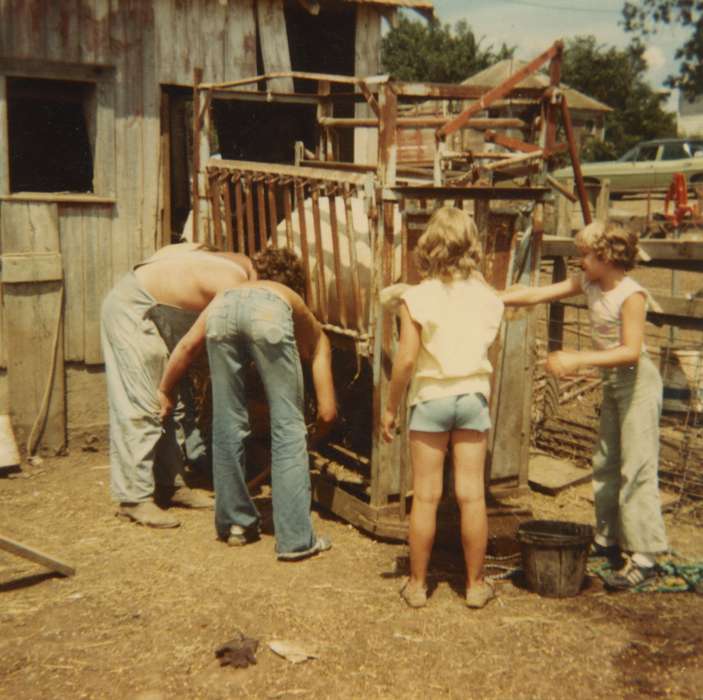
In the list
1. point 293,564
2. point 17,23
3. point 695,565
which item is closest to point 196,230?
point 17,23

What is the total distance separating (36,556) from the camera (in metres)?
4.60

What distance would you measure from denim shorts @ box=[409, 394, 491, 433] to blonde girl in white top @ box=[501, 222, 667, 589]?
1.35ft

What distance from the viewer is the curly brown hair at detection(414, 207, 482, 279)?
4.33 m

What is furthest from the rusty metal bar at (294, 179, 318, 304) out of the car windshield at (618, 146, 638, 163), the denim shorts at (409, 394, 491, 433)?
the car windshield at (618, 146, 638, 163)

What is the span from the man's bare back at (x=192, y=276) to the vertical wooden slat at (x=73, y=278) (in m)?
1.44

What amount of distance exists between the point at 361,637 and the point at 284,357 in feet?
5.23

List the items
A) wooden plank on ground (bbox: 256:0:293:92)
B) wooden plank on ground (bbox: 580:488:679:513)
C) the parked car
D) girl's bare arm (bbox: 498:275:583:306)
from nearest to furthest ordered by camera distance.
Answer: girl's bare arm (bbox: 498:275:583:306) < wooden plank on ground (bbox: 580:488:679:513) < wooden plank on ground (bbox: 256:0:293:92) < the parked car

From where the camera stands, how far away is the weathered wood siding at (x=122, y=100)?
677cm

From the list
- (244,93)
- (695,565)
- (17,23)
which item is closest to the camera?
(695,565)

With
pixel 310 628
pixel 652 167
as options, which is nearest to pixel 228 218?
pixel 310 628

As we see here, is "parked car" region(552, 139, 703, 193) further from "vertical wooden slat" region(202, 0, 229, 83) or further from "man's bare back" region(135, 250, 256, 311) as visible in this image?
"man's bare back" region(135, 250, 256, 311)

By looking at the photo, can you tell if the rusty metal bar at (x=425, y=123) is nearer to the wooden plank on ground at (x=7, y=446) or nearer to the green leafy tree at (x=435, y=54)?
the wooden plank on ground at (x=7, y=446)

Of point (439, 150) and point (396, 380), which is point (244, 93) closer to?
point (439, 150)

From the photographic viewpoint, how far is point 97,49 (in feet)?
22.4
